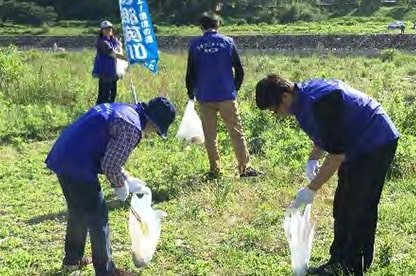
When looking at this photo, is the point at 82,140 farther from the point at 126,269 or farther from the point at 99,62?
the point at 99,62

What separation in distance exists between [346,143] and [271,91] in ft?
1.91

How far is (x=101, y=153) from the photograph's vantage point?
4.28 meters

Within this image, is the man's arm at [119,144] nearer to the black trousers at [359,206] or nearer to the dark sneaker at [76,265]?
the dark sneaker at [76,265]

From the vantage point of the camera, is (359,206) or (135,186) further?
(135,186)

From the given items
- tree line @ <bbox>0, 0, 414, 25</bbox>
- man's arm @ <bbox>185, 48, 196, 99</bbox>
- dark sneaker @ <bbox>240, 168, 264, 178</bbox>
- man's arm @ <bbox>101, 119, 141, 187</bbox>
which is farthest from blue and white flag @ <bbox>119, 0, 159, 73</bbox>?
tree line @ <bbox>0, 0, 414, 25</bbox>

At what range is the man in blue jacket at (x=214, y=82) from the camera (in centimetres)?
697

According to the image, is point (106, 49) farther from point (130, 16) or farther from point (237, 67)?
point (237, 67)

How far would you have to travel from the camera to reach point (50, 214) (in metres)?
6.31

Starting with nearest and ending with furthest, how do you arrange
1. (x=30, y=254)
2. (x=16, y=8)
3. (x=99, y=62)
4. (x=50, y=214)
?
(x=30, y=254) → (x=50, y=214) → (x=99, y=62) → (x=16, y=8)

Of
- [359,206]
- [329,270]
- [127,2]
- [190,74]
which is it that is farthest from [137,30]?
[359,206]

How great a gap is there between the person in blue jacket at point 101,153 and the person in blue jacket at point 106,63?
20.8 feet

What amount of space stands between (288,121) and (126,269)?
5047 mm

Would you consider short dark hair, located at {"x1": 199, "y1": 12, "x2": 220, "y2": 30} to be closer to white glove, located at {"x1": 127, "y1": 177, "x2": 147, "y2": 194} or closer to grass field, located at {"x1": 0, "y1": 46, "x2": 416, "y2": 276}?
grass field, located at {"x1": 0, "y1": 46, "x2": 416, "y2": 276}

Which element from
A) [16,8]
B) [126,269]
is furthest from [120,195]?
[16,8]
